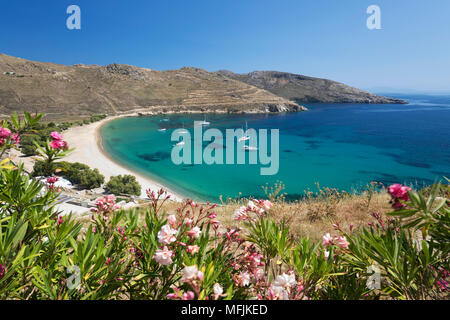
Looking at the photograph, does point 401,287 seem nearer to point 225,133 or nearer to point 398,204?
point 398,204

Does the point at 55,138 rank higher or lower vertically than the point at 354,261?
higher

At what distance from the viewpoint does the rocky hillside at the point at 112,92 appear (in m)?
50.1

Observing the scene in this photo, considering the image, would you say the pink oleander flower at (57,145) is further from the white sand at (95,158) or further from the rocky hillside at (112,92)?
the rocky hillside at (112,92)

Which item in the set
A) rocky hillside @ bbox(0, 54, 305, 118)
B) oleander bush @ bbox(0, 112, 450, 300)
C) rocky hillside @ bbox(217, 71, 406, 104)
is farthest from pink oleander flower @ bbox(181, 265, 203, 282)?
rocky hillside @ bbox(217, 71, 406, 104)

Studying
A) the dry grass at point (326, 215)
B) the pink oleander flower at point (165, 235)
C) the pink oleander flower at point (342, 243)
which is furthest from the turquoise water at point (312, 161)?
the pink oleander flower at point (165, 235)

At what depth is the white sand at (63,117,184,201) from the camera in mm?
18045

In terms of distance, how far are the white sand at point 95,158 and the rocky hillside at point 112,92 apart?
Result: 2218cm

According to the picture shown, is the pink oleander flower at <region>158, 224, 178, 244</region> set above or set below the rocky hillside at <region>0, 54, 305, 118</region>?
below

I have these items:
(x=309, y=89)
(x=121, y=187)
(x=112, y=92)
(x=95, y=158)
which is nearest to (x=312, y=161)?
(x=121, y=187)

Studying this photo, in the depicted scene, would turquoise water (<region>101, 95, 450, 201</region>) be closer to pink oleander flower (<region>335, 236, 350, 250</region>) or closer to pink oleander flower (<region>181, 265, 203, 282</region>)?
pink oleander flower (<region>335, 236, 350, 250</region>)

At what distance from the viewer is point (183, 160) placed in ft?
84.6

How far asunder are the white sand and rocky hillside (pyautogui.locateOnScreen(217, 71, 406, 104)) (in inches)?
3955
